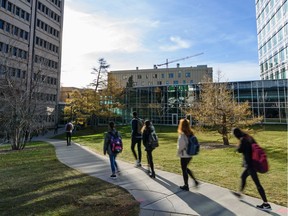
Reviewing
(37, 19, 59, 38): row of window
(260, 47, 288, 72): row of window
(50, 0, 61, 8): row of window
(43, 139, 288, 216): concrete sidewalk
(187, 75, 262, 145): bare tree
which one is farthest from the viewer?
(50, 0, 61, 8): row of window

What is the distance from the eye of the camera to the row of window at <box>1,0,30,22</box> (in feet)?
128

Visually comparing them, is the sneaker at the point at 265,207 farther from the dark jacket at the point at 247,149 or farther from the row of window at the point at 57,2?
the row of window at the point at 57,2

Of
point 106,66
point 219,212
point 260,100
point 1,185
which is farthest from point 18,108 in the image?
point 260,100

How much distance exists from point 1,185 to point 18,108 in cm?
1091

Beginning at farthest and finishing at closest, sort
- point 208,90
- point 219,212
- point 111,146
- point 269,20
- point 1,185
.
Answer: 1. point 269,20
2. point 208,90
3. point 111,146
4. point 1,185
5. point 219,212

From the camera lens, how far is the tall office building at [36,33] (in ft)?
128

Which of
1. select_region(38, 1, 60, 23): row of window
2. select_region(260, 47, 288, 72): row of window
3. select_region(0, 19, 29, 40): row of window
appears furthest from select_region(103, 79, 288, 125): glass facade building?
select_region(38, 1, 60, 23): row of window

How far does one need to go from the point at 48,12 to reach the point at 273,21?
45.0 m

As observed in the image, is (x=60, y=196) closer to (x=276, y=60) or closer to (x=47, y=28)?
(x=276, y=60)

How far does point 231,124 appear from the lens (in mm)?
15469

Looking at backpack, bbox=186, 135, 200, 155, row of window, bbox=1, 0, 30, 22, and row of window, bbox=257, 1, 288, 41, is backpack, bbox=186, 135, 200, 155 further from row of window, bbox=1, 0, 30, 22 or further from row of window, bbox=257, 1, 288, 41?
row of window, bbox=1, 0, 30, 22

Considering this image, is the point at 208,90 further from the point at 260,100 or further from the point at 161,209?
the point at 260,100

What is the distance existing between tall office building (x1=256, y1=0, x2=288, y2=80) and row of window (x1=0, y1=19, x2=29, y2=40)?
147 ft

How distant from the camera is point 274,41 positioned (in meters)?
46.3
